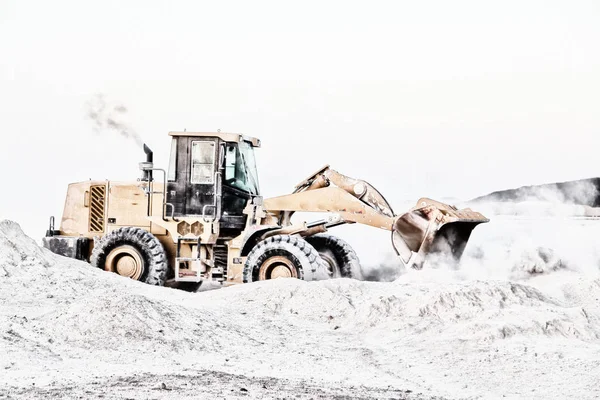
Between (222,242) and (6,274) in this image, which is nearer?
(6,274)

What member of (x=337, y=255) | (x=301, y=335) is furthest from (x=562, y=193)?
(x=301, y=335)

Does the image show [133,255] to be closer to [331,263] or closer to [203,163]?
[203,163]

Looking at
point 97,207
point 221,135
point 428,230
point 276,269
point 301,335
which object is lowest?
point 301,335

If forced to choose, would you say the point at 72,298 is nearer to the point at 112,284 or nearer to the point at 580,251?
the point at 112,284

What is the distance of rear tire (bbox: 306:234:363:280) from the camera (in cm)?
1702

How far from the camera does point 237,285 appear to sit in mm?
15336

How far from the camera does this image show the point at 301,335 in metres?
12.5

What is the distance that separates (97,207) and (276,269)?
152 inches

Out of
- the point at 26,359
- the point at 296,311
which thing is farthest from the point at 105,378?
the point at 296,311

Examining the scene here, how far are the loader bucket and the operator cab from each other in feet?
8.51

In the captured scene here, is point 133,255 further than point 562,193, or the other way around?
point 562,193

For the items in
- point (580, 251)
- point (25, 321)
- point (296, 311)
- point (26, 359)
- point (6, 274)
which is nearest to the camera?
point (26, 359)

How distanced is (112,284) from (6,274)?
1.52 m

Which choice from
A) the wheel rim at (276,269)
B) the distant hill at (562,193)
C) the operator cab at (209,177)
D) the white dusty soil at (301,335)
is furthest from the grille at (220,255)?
the distant hill at (562,193)
